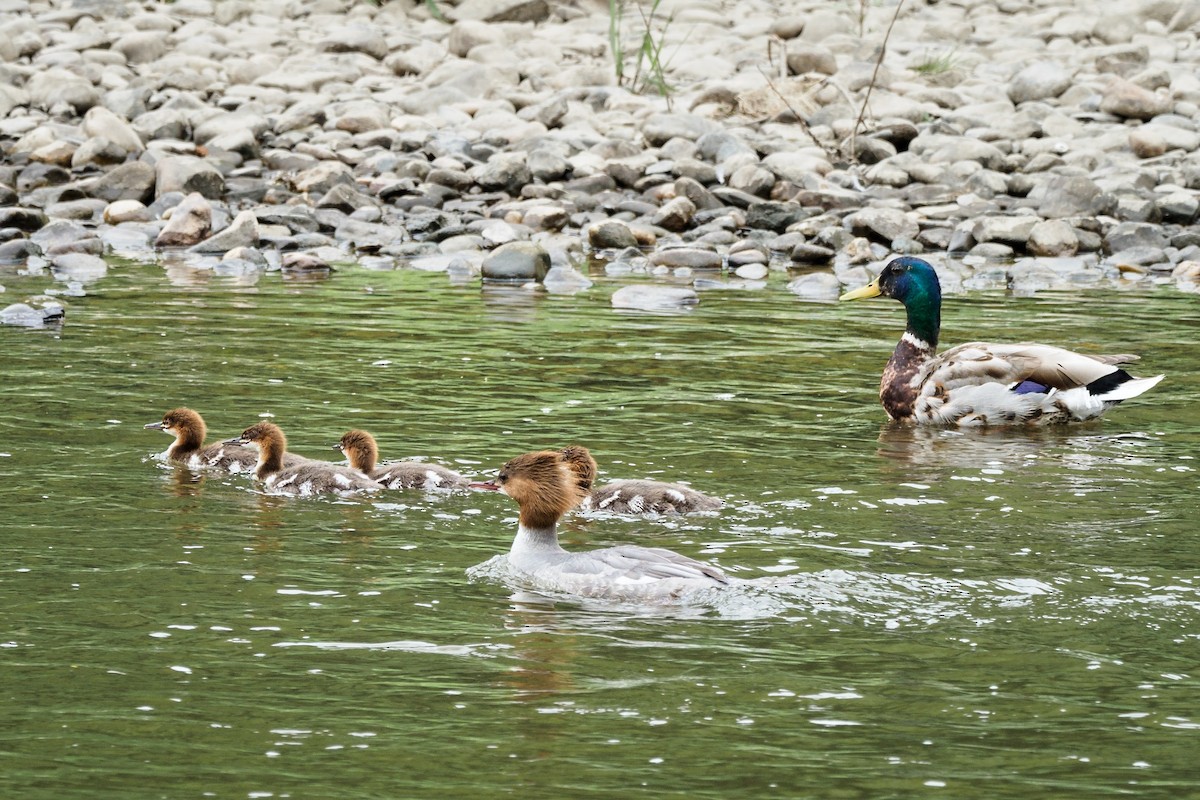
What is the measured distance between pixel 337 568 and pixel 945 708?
2.84 metres

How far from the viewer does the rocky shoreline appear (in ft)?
64.5

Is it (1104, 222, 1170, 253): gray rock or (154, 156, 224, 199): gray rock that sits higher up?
(154, 156, 224, 199): gray rock

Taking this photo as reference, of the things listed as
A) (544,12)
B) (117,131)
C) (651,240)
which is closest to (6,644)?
(651,240)

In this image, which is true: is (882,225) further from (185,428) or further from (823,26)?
(185,428)

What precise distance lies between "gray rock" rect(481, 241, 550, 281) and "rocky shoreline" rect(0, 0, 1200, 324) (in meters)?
0.03

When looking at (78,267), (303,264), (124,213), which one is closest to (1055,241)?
(303,264)

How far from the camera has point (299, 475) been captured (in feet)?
30.5

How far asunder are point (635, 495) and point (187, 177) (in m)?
14.0

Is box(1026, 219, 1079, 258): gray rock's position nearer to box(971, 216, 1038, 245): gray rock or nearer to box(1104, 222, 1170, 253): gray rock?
box(971, 216, 1038, 245): gray rock

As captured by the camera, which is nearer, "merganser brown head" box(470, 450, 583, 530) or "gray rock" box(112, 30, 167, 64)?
"merganser brown head" box(470, 450, 583, 530)

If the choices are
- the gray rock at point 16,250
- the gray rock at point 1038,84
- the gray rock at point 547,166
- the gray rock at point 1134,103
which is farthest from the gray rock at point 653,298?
the gray rock at point 1038,84

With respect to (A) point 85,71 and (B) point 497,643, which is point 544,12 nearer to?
(A) point 85,71

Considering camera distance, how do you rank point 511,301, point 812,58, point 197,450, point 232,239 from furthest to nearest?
point 812,58 → point 232,239 → point 511,301 → point 197,450

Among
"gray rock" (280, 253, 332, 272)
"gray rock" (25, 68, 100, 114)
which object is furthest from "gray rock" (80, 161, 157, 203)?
"gray rock" (25, 68, 100, 114)
